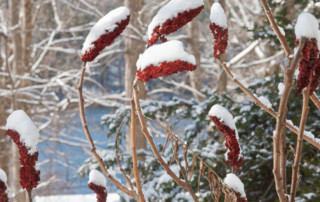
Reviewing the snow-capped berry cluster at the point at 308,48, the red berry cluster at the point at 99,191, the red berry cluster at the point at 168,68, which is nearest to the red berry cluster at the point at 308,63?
the snow-capped berry cluster at the point at 308,48

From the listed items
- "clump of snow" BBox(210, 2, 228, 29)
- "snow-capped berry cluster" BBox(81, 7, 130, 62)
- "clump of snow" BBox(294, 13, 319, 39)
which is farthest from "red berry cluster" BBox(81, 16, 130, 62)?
"clump of snow" BBox(294, 13, 319, 39)

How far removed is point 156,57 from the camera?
463 millimetres

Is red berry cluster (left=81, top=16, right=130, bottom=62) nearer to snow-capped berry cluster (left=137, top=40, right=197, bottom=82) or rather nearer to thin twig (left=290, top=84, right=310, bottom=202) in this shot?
snow-capped berry cluster (left=137, top=40, right=197, bottom=82)

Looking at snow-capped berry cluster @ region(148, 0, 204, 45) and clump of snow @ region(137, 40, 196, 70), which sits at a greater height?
snow-capped berry cluster @ region(148, 0, 204, 45)

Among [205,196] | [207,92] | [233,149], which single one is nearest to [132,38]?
[207,92]

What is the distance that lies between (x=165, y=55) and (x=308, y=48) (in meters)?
0.14

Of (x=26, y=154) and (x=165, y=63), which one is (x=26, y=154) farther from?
(x=165, y=63)

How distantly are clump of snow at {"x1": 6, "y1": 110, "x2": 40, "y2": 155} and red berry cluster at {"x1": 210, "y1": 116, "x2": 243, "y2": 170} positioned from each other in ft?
0.75

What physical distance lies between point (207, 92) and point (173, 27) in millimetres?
2449

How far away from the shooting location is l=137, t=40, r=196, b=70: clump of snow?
1.49 ft

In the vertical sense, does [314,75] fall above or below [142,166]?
above

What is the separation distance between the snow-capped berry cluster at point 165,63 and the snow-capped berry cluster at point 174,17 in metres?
0.04

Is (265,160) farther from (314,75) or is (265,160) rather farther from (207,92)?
(314,75)

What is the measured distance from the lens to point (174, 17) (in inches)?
19.7
